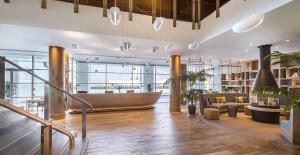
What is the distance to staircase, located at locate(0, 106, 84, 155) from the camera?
249 cm

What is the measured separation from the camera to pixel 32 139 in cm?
301

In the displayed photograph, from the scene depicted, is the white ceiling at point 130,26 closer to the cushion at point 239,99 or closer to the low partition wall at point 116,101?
the low partition wall at point 116,101

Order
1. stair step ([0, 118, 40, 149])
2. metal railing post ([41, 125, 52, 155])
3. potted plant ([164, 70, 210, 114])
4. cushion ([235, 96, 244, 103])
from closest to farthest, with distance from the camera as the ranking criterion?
metal railing post ([41, 125, 52, 155])
stair step ([0, 118, 40, 149])
potted plant ([164, 70, 210, 114])
cushion ([235, 96, 244, 103])

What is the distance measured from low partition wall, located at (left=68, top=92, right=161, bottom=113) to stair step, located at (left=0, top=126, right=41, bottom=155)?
4.37 metres

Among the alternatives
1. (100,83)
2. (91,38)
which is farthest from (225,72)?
(91,38)

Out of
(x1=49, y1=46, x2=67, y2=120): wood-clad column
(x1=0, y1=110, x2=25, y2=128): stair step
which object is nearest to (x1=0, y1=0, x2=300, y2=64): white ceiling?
(x1=49, y1=46, x2=67, y2=120): wood-clad column

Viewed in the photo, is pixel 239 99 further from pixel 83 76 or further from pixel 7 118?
pixel 83 76

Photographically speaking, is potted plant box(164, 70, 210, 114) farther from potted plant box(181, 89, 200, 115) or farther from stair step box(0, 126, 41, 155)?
stair step box(0, 126, 41, 155)

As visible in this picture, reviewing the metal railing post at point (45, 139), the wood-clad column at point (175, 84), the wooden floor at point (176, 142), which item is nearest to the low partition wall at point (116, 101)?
the wood-clad column at point (175, 84)

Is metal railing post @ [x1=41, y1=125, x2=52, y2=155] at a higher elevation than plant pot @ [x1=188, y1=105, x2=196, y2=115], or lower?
higher

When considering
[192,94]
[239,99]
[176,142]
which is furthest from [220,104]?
[176,142]

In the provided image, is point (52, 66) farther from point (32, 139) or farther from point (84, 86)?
point (84, 86)

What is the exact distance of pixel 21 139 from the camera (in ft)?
9.20

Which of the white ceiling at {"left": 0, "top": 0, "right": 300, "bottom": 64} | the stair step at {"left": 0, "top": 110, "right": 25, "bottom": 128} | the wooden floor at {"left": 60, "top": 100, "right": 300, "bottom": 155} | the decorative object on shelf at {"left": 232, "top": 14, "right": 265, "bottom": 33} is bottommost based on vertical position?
the wooden floor at {"left": 60, "top": 100, "right": 300, "bottom": 155}
